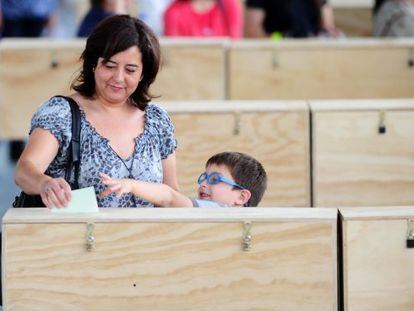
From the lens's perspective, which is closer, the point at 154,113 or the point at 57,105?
the point at 57,105

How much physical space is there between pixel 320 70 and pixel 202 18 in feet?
5.75

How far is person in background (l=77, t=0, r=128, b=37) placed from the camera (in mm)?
9430

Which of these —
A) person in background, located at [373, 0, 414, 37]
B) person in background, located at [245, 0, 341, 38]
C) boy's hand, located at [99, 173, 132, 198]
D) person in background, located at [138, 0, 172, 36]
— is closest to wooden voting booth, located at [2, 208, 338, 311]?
boy's hand, located at [99, 173, 132, 198]

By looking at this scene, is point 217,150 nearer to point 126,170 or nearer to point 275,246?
point 126,170

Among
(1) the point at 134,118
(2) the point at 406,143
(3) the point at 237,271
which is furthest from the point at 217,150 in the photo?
(3) the point at 237,271

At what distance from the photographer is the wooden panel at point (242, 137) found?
665 centimetres

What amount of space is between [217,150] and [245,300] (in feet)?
6.75

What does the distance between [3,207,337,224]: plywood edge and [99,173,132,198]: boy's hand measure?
→ 14cm

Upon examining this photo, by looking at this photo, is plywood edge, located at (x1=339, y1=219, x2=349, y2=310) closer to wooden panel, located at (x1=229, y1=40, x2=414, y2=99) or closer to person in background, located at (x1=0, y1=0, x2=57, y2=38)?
wooden panel, located at (x1=229, y1=40, x2=414, y2=99)

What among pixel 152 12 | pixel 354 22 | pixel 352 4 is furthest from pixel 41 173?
pixel 352 4

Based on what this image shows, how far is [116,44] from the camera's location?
516 centimetres

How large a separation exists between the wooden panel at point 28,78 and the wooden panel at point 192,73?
1.67ft

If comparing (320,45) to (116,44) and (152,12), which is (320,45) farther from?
(116,44)

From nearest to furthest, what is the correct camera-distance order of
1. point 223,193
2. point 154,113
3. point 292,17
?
1. point 223,193
2. point 154,113
3. point 292,17
